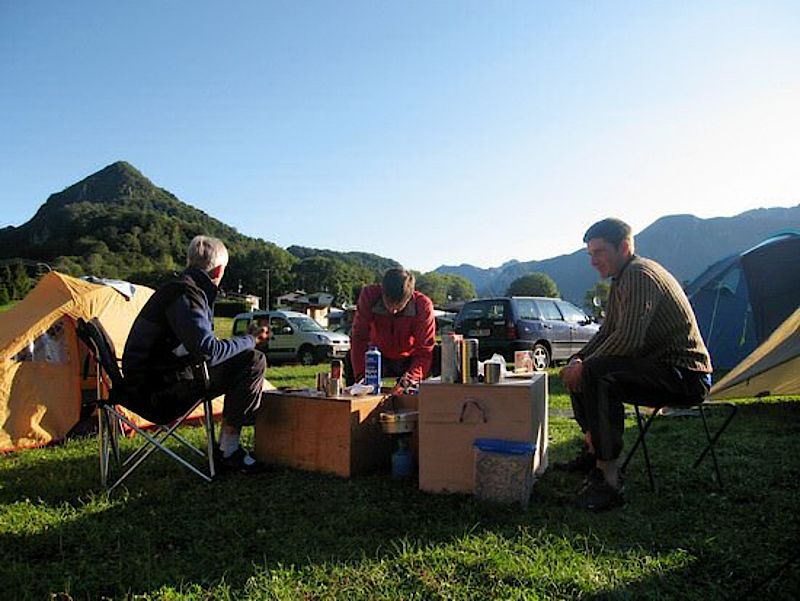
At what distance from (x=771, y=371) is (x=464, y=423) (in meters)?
3.31

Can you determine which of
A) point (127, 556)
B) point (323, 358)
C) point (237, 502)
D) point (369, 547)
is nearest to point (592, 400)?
point (369, 547)

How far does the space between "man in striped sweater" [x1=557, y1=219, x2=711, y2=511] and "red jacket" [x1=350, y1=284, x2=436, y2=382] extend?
1506 mm

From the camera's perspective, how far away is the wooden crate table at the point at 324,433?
135 inches

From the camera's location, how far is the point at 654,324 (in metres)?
3.00

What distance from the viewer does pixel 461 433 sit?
308cm

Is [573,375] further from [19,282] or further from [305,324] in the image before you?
[19,282]

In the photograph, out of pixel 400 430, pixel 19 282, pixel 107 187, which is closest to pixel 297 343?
pixel 400 430

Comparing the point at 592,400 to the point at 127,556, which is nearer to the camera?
the point at 127,556

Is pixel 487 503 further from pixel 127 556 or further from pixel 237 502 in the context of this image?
pixel 127 556

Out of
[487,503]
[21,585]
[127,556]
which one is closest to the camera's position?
[21,585]

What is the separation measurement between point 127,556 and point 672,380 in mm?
2678

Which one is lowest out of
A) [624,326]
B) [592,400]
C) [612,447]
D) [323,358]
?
[323,358]

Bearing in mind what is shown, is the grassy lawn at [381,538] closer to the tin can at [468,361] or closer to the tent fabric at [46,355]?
the tin can at [468,361]

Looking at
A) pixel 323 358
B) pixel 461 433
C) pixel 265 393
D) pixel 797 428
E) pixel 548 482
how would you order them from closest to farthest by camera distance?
pixel 461 433 → pixel 548 482 → pixel 265 393 → pixel 797 428 → pixel 323 358
